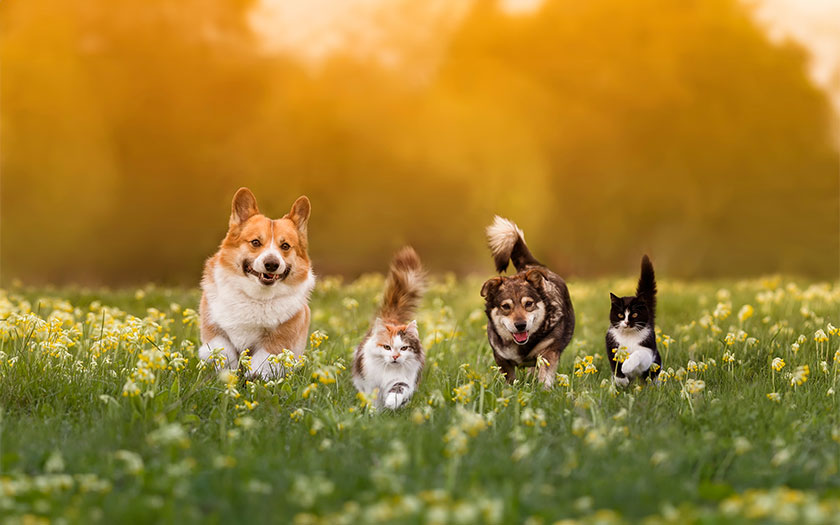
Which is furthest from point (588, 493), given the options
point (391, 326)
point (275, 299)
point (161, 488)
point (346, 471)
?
point (275, 299)

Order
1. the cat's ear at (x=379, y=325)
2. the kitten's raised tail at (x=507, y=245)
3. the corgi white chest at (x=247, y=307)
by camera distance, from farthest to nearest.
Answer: the kitten's raised tail at (x=507, y=245) → the corgi white chest at (x=247, y=307) → the cat's ear at (x=379, y=325)

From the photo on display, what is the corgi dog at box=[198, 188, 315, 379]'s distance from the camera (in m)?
6.50

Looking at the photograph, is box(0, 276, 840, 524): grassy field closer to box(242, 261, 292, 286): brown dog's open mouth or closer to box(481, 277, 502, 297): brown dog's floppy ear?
box(242, 261, 292, 286): brown dog's open mouth

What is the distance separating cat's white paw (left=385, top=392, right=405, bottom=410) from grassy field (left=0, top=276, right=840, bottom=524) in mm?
176

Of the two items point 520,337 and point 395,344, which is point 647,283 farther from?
point 395,344

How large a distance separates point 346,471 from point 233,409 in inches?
69.8

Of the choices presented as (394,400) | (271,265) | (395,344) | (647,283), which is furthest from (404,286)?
(647,283)

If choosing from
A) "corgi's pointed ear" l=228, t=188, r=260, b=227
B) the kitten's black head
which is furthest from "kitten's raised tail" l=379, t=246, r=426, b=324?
the kitten's black head

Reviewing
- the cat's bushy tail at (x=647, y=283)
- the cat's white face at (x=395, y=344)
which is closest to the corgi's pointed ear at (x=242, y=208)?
the cat's white face at (x=395, y=344)

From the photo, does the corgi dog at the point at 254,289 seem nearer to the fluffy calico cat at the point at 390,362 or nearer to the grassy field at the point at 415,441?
the grassy field at the point at 415,441

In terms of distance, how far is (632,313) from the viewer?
6.84m

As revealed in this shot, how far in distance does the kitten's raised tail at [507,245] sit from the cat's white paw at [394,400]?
2.10 m

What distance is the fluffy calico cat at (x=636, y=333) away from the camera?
259 inches

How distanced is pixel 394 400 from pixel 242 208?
2.04 meters
